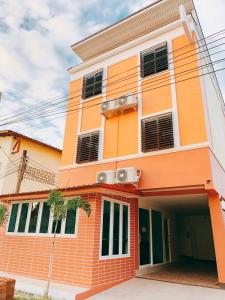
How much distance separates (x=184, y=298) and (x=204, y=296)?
64 centimetres

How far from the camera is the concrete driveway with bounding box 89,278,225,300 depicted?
684 centimetres

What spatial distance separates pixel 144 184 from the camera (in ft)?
30.2

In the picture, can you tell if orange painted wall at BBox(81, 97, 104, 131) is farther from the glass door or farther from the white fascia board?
the glass door

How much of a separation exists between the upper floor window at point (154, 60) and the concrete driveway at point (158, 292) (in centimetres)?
853

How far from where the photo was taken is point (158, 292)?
24.2 ft

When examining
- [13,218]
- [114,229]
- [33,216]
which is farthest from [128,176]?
[13,218]

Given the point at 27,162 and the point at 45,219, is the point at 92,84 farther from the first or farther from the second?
the point at 27,162

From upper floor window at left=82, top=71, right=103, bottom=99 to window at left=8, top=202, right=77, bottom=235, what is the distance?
620 cm

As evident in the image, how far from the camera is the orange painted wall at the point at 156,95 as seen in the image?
9.96 meters

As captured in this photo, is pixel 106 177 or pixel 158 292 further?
pixel 106 177

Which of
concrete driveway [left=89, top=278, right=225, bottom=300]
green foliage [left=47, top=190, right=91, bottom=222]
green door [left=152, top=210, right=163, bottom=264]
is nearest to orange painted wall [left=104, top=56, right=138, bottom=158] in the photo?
green foliage [left=47, top=190, right=91, bottom=222]

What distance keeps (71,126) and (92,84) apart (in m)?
2.52

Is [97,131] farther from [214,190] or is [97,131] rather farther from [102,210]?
[214,190]

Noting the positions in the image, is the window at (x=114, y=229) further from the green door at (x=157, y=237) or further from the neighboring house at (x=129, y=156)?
the green door at (x=157, y=237)
